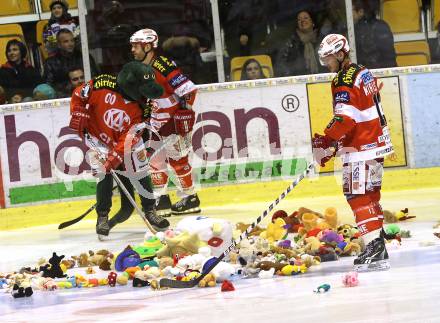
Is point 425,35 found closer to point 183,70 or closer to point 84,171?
point 183,70

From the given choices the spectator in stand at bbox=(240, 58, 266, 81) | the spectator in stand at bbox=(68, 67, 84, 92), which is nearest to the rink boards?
the spectator in stand at bbox=(240, 58, 266, 81)

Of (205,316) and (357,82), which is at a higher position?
(357,82)

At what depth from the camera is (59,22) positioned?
38.5 ft

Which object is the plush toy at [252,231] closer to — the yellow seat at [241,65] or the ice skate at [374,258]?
the ice skate at [374,258]

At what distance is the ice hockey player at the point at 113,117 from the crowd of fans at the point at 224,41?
181 cm

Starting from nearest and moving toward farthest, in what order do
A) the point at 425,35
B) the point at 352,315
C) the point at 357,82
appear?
1. the point at 352,315
2. the point at 357,82
3. the point at 425,35

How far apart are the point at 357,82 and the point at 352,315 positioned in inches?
74.2

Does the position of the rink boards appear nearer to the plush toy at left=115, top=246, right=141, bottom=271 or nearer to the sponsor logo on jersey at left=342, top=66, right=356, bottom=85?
the plush toy at left=115, top=246, right=141, bottom=271

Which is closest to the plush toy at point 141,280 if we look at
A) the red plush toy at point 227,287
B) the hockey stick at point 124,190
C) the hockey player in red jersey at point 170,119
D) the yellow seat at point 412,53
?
the red plush toy at point 227,287

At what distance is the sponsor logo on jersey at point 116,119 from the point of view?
9805 mm

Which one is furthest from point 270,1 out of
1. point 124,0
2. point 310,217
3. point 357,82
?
point 357,82

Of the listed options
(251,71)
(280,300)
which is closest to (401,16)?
(251,71)

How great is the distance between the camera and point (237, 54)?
1184cm

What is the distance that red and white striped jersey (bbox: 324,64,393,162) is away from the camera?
734 centimetres
